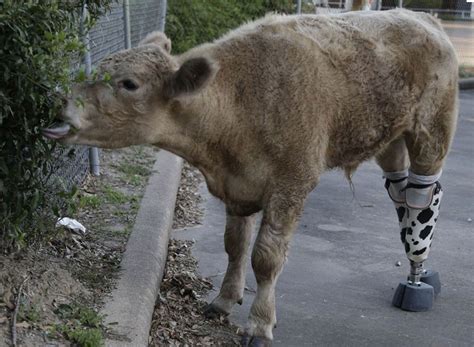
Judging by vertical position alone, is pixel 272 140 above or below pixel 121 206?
above

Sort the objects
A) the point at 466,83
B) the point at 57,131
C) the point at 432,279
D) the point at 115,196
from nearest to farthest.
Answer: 1. the point at 57,131
2. the point at 432,279
3. the point at 115,196
4. the point at 466,83

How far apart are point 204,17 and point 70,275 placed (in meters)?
10.4

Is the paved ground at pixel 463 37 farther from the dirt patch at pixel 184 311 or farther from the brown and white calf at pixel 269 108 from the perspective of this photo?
the brown and white calf at pixel 269 108

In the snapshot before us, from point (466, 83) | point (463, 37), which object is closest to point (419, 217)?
point (466, 83)

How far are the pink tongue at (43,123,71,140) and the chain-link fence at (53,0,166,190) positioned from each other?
476mm

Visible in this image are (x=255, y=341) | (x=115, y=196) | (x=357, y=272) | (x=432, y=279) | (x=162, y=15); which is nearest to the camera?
(x=255, y=341)

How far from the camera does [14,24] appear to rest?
445 cm

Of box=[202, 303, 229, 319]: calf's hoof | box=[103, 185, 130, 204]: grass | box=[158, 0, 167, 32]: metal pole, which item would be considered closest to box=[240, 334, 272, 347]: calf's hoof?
box=[202, 303, 229, 319]: calf's hoof

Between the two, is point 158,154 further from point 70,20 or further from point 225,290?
point 70,20

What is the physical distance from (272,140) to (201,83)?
63cm

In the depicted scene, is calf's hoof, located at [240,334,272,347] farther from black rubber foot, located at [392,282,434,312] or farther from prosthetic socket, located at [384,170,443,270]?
prosthetic socket, located at [384,170,443,270]

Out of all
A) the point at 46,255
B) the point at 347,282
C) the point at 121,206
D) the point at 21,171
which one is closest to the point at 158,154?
the point at 121,206

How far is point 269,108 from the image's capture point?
543cm

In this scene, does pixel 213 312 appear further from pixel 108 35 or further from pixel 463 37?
pixel 463 37
